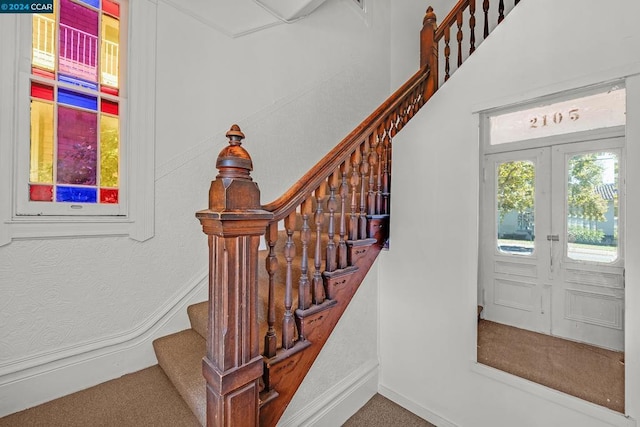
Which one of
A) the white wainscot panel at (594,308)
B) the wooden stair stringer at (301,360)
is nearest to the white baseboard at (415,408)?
the wooden stair stringer at (301,360)

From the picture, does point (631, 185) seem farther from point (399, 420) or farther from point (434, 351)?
point (399, 420)

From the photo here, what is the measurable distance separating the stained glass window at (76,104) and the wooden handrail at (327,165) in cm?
118

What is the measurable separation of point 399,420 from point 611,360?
1.33m

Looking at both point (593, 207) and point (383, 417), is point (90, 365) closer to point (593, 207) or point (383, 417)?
point (383, 417)

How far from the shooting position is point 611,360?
5.53 ft

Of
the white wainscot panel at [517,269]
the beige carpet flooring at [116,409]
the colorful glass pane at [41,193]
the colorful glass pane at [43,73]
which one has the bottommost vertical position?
the beige carpet flooring at [116,409]

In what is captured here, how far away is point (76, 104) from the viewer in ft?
5.32

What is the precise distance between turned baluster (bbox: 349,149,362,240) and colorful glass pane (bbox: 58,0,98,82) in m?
1.62

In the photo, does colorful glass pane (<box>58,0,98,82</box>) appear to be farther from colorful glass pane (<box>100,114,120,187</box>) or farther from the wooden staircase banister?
the wooden staircase banister

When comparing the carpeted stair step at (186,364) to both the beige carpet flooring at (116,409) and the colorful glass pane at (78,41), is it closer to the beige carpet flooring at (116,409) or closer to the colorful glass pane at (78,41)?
the beige carpet flooring at (116,409)

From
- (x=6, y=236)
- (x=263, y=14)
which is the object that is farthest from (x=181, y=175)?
(x=263, y=14)

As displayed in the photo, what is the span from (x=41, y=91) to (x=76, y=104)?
0.15 m

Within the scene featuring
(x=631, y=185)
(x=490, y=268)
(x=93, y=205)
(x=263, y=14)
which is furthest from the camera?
(x=263, y=14)

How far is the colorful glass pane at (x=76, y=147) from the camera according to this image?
5.16ft
